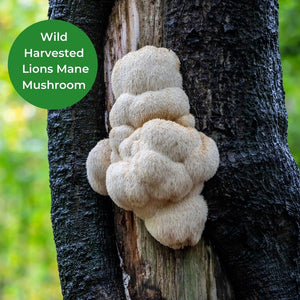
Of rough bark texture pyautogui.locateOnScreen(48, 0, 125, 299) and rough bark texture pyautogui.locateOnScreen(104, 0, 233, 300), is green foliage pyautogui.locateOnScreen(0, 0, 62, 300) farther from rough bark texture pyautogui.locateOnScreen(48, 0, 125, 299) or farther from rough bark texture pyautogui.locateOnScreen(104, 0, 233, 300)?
rough bark texture pyautogui.locateOnScreen(104, 0, 233, 300)

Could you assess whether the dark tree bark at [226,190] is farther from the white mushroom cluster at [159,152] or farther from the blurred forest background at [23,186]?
the blurred forest background at [23,186]

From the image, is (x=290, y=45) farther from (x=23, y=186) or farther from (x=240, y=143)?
(x=23, y=186)

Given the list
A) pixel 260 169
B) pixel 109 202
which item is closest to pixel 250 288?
pixel 260 169

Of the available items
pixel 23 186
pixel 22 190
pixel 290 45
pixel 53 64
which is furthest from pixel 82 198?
pixel 22 190

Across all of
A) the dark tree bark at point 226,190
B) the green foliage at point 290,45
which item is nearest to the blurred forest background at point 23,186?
the green foliage at point 290,45

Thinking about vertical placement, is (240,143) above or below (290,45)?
below

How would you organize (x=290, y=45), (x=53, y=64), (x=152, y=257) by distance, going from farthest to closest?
(x=290, y=45) < (x=53, y=64) < (x=152, y=257)
